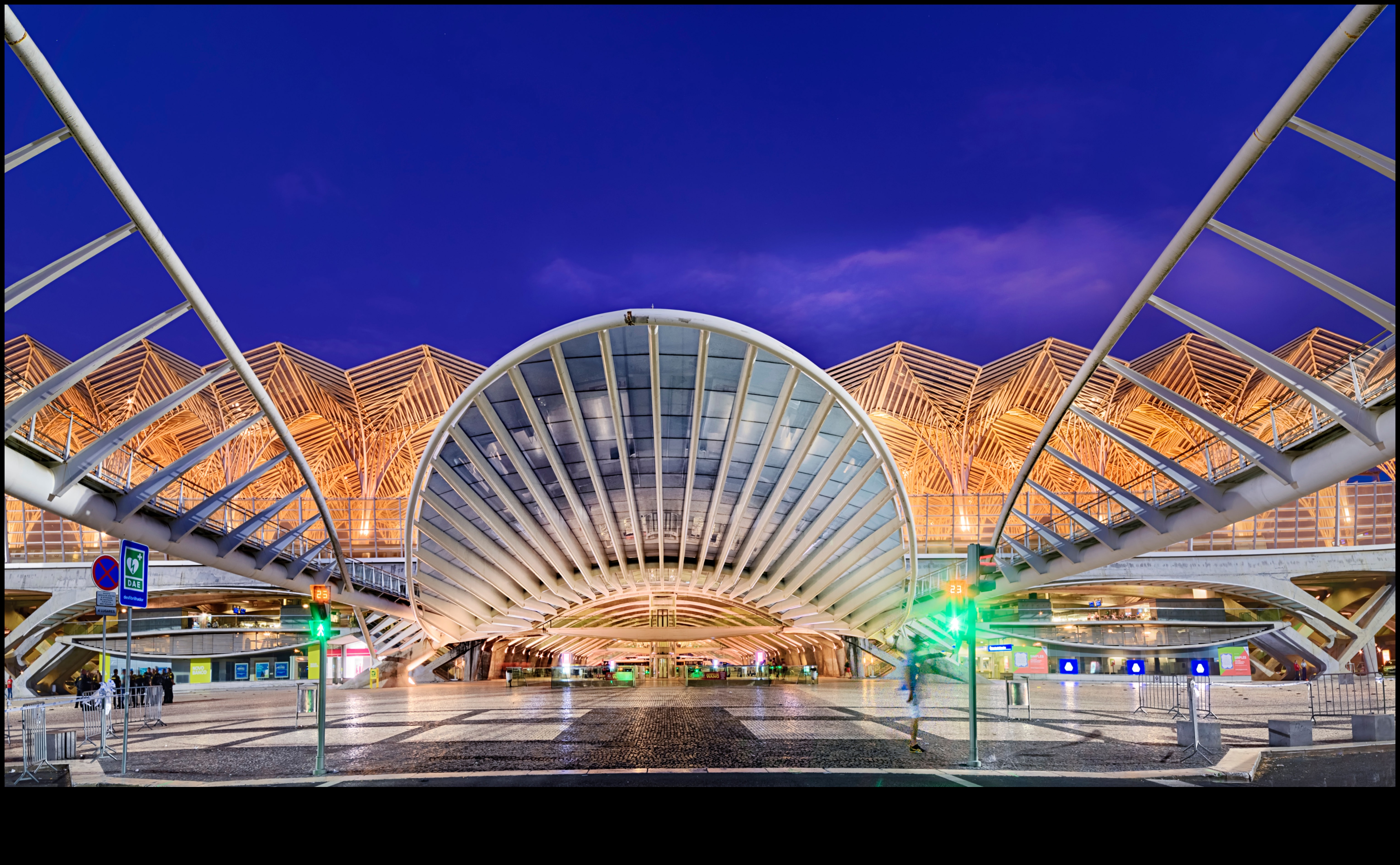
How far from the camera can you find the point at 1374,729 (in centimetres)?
1399

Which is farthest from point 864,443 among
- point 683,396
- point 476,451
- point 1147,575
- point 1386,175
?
point 1147,575

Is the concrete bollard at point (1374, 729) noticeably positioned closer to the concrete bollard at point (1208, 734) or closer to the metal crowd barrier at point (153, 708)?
the concrete bollard at point (1208, 734)

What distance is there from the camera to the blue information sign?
13.5 meters

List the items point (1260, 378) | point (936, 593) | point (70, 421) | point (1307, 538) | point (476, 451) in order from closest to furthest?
point (70, 421) → point (476, 451) → point (936, 593) → point (1307, 538) → point (1260, 378)

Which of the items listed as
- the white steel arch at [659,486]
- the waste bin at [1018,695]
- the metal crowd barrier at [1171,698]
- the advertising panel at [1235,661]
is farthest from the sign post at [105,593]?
the advertising panel at [1235,661]

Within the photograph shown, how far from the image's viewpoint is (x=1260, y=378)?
56281 mm

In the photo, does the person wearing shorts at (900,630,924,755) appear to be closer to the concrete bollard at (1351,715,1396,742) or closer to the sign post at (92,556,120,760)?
the concrete bollard at (1351,715,1396,742)

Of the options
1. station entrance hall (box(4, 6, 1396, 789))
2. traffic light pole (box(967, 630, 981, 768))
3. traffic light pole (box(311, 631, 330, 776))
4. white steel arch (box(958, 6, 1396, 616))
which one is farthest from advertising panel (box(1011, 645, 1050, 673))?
traffic light pole (box(311, 631, 330, 776))

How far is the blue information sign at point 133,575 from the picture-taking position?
44.3 feet

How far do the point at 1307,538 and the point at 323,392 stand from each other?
63.4 meters

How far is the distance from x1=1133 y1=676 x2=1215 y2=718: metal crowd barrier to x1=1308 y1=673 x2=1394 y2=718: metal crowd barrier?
2.32 meters

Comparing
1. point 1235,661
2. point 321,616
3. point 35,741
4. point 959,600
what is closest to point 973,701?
point 959,600

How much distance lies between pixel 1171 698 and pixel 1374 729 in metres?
9.26

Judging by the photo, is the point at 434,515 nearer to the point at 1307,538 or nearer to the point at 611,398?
the point at 611,398
